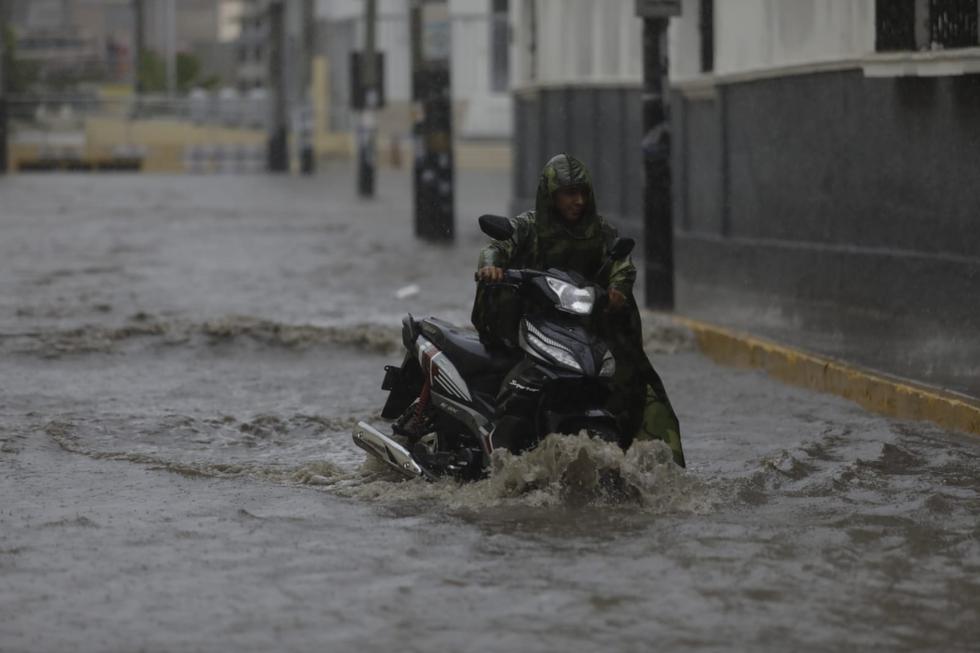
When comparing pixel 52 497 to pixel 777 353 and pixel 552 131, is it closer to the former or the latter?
pixel 777 353

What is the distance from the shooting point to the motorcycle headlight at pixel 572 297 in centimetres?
803

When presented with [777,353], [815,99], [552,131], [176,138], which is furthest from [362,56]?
[777,353]

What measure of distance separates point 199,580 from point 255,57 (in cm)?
13888

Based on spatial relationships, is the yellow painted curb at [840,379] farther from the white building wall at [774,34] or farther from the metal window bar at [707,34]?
the metal window bar at [707,34]

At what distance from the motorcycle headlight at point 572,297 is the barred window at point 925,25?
555cm

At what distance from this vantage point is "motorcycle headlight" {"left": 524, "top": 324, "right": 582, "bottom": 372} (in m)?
7.98

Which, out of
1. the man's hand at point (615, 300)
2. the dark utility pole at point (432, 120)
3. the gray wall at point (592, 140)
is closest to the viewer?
the man's hand at point (615, 300)

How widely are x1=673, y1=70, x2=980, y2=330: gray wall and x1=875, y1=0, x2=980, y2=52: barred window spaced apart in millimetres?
255

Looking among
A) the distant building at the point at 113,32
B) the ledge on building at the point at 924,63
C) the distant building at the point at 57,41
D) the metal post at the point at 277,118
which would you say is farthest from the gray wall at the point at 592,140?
the distant building at the point at 113,32

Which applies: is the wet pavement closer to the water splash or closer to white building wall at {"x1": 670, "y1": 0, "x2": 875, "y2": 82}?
white building wall at {"x1": 670, "y1": 0, "x2": 875, "y2": 82}

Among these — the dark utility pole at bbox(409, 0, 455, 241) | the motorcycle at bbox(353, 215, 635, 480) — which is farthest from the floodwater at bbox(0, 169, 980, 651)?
the dark utility pole at bbox(409, 0, 455, 241)

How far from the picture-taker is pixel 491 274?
8211 mm

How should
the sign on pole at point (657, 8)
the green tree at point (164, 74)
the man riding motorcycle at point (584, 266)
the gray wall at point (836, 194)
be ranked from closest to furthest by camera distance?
the man riding motorcycle at point (584, 266)
the gray wall at point (836, 194)
the sign on pole at point (657, 8)
the green tree at point (164, 74)

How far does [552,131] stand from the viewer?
2603 centimetres
